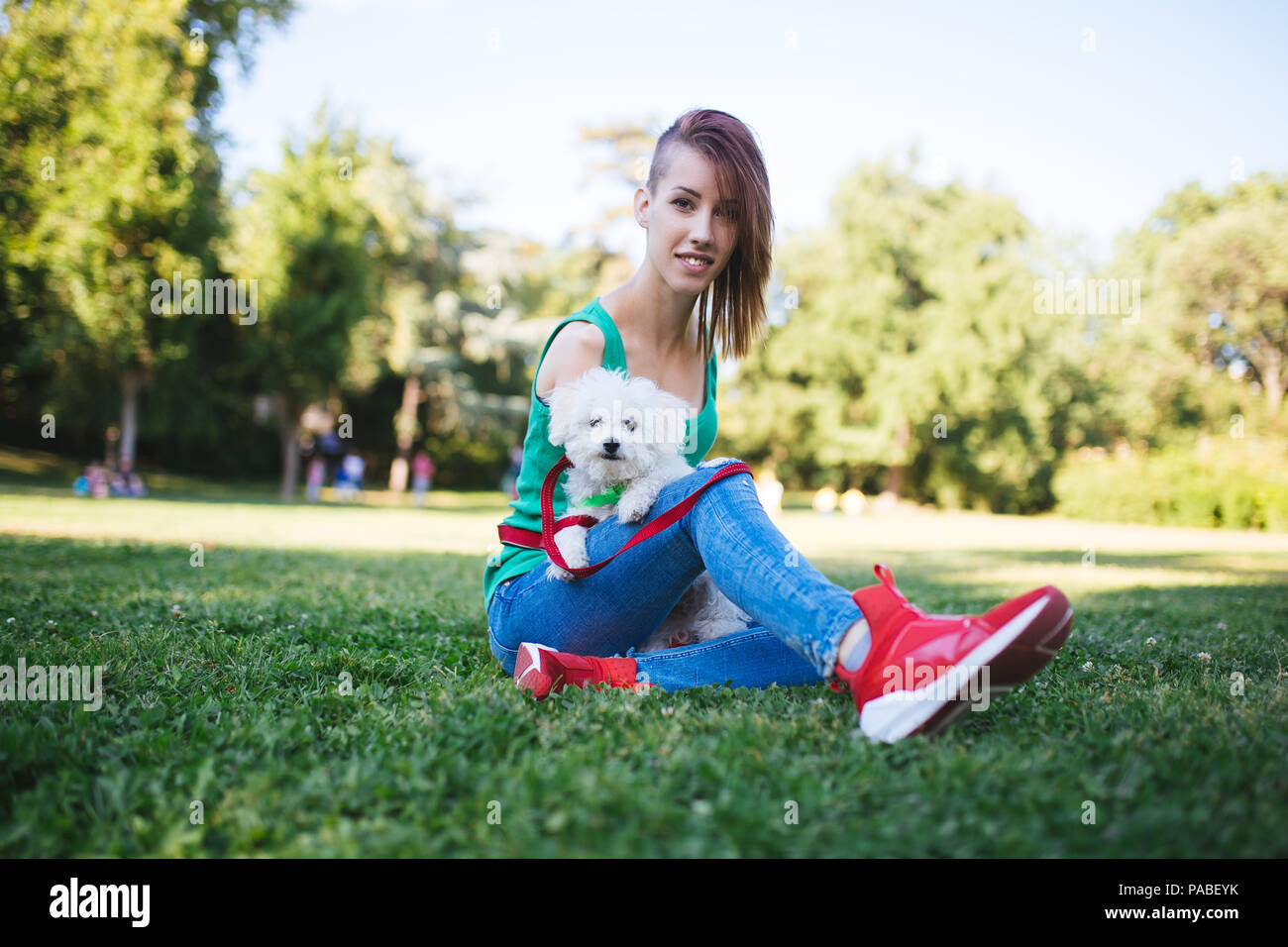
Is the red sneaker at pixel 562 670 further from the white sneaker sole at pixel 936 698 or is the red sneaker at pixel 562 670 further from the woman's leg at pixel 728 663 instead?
the white sneaker sole at pixel 936 698

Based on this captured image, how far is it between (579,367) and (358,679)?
149 cm

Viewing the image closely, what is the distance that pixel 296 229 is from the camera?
2044 cm

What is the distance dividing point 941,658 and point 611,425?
1331 mm

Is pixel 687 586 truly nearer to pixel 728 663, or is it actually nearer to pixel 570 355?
pixel 728 663

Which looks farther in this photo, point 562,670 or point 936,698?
point 562,670

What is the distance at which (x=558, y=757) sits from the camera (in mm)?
1980

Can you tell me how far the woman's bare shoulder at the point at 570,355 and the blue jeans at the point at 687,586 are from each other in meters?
0.66

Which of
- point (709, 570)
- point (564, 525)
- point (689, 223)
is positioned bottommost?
point (709, 570)

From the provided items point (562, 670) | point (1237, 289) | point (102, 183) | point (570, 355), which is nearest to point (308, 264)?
point (102, 183)

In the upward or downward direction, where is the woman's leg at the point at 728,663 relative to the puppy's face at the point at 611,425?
downward

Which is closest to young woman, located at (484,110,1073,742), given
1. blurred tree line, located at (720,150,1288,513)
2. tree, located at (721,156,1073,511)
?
blurred tree line, located at (720,150,1288,513)

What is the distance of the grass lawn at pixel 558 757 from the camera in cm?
160

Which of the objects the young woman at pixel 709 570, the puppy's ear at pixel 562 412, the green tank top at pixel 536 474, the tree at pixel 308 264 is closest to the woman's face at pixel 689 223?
the young woman at pixel 709 570

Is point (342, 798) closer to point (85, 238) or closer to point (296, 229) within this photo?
point (85, 238)
